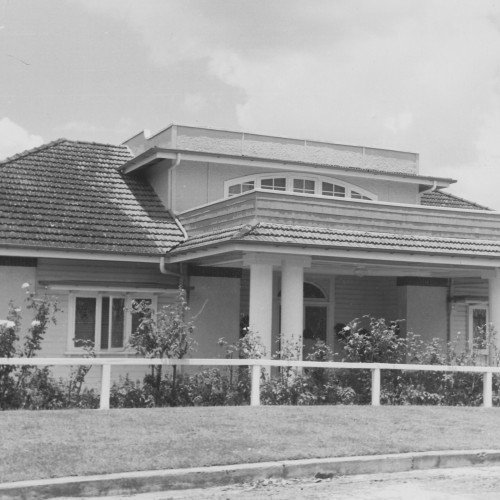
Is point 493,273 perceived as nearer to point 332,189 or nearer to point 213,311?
point 332,189

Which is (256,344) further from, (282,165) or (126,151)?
(126,151)

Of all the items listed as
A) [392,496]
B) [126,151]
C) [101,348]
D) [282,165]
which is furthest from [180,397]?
[126,151]

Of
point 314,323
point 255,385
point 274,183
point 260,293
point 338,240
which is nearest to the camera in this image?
point 255,385

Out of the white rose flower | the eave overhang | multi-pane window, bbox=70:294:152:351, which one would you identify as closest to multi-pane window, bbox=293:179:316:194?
the eave overhang

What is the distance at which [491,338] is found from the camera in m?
18.8

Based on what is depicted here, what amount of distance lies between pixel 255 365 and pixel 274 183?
29.4 feet

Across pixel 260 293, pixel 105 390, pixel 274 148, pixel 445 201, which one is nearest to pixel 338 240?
pixel 260 293

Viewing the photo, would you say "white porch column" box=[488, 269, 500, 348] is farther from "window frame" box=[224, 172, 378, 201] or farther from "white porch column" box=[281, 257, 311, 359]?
"white porch column" box=[281, 257, 311, 359]

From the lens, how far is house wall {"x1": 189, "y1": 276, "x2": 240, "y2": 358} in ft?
68.0

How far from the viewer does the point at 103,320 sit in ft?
66.1

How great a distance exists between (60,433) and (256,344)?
6000 mm

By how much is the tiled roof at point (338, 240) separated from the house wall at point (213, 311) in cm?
148

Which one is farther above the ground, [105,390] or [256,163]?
[256,163]

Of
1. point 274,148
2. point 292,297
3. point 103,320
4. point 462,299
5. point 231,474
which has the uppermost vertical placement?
point 274,148
